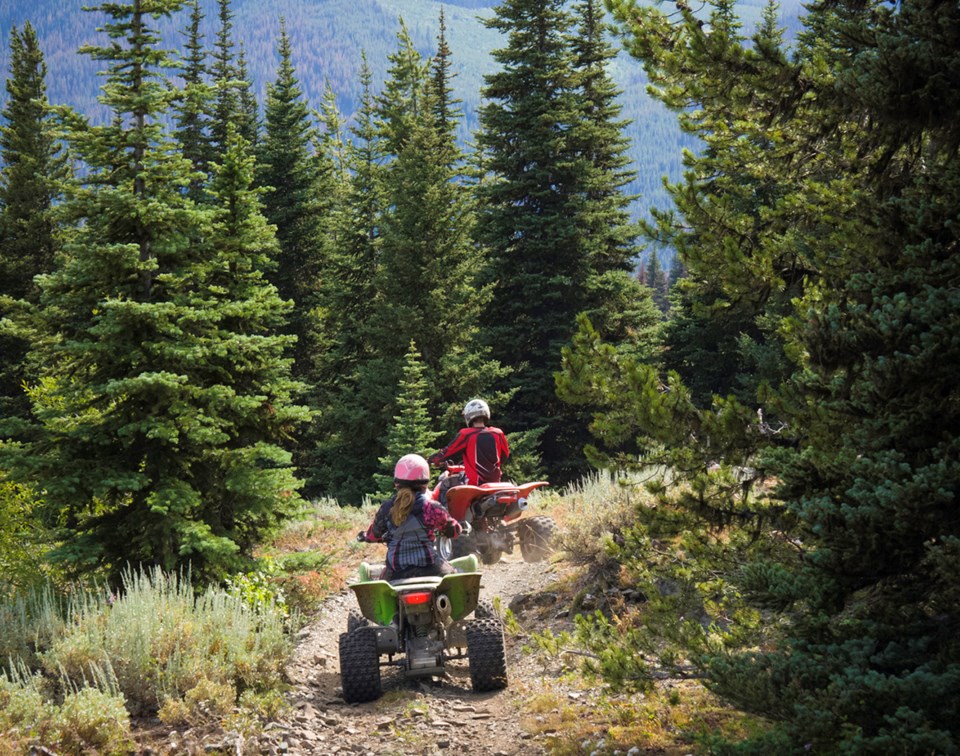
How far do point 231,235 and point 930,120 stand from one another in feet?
27.4

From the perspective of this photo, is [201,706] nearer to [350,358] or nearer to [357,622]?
[357,622]

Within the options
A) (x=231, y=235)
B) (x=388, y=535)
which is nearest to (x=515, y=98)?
(x=231, y=235)

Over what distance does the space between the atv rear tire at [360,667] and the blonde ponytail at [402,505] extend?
1.17 meters

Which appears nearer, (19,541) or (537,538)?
(19,541)

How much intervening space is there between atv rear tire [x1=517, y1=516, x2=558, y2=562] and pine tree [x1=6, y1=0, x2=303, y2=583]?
379 cm

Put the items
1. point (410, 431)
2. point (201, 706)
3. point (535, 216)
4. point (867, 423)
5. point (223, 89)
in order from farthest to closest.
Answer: point (223, 89) < point (535, 216) < point (410, 431) < point (201, 706) < point (867, 423)

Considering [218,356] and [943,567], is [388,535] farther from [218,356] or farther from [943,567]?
[943,567]

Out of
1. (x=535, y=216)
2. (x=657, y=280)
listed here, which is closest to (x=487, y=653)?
(x=535, y=216)

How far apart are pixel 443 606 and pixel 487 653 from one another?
55cm

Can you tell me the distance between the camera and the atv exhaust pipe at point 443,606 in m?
7.57

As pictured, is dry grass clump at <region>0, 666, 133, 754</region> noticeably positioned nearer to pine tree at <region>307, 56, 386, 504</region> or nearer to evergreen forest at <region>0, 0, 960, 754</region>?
evergreen forest at <region>0, 0, 960, 754</region>

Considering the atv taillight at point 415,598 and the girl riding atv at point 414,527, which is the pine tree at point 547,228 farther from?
the atv taillight at point 415,598

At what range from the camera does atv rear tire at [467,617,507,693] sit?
24.5ft

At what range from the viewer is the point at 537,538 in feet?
41.0
